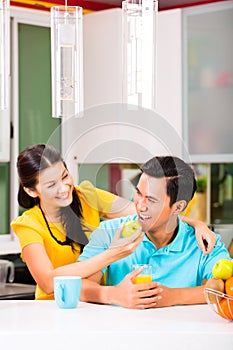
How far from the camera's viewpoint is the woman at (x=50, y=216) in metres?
3.13

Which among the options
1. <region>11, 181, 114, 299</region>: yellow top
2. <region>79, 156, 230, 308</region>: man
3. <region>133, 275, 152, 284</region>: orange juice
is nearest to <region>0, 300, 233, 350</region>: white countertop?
<region>133, 275, 152, 284</region>: orange juice

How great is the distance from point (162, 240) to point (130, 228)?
13 centimetres

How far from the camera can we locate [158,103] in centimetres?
520

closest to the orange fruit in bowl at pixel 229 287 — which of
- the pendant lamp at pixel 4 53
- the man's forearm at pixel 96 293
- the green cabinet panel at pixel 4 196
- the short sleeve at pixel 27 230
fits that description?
the man's forearm at pixel 96 293

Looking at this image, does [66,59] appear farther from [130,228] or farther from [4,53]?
[130,228]

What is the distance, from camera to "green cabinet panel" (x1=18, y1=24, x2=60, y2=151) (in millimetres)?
5375

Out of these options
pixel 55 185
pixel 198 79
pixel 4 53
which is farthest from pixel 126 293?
pixel 198 79

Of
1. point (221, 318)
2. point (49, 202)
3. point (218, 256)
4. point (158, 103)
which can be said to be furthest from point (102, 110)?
point (158, 103)

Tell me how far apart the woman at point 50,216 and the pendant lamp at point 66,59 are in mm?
750

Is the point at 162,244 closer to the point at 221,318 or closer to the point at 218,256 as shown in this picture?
the point at 218,256

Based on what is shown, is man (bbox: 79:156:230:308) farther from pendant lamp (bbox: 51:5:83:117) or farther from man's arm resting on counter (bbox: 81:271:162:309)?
pendant lamp (bbox: 51:5:83:117)

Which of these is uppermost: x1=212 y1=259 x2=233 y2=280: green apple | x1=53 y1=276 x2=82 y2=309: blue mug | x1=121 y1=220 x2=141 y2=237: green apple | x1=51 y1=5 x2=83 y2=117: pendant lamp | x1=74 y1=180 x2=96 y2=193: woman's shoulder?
x1=51 y1=5 x2=83 y2=117: pendant lamp

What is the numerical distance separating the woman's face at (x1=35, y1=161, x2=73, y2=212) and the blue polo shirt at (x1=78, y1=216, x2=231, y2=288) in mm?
212

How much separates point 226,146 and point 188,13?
2.92ft
